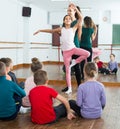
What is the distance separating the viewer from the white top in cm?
485

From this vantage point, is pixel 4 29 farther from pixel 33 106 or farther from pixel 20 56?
pixel 33 106

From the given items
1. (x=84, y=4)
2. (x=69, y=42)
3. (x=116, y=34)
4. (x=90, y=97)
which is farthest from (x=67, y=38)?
(x=116, y=34)

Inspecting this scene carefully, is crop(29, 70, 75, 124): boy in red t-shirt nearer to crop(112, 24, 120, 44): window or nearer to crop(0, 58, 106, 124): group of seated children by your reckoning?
crop(0, 58, 106, 124): group of seated children

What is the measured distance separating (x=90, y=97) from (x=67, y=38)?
1798mm

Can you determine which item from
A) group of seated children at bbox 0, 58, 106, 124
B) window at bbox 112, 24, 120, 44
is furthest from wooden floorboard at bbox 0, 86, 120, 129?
window at bbox 112, 24, 120, 44

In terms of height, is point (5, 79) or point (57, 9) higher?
point (57, 9)

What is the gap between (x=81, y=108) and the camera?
10.9ft

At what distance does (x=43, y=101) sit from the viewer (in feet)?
10.0

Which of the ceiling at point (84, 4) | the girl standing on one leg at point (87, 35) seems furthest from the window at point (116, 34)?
the girl standing on one leg at point (87, 35)

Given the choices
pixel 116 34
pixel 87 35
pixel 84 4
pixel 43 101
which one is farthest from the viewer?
pixel 116 34

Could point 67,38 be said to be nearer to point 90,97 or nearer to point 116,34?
point 90,97

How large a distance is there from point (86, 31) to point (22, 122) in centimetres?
270

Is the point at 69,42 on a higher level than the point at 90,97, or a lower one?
higher

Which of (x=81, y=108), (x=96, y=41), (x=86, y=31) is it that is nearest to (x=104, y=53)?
(x=96, y=41)
